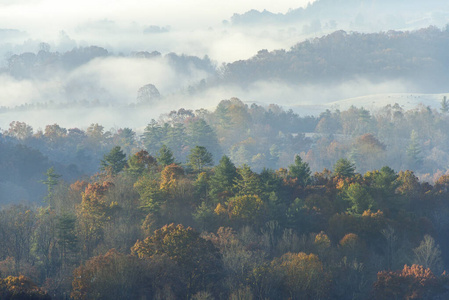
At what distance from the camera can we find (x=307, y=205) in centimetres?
7375

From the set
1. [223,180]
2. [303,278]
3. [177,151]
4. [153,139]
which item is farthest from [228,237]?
[153,139]

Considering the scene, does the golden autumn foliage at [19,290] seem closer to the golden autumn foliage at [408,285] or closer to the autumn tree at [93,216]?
the autumn tree at [93,216]

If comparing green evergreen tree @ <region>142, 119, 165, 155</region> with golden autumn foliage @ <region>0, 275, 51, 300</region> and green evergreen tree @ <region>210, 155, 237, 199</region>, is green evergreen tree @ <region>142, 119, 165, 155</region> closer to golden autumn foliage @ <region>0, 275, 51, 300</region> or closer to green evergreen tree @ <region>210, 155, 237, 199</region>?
green evergreen tree @ <region>210, 155, 237, 199</region>

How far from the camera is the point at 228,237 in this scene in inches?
2331

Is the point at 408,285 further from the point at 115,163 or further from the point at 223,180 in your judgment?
the point at 115,163

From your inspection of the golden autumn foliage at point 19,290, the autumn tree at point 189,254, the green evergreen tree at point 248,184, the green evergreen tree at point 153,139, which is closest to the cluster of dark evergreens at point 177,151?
the green evergreen tree at point 153,139

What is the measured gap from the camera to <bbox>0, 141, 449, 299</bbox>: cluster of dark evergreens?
4750cm

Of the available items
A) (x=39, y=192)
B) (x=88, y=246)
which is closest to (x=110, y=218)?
(x=88, y=246)

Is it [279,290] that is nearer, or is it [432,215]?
[279,290]

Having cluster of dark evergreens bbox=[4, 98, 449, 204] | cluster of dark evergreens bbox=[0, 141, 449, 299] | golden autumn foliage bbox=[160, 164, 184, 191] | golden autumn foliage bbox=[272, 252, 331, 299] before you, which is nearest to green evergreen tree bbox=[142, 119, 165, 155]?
cluster of dark evergreens bbox=[4, 98, 449, 204]

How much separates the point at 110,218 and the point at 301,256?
73.3 ft

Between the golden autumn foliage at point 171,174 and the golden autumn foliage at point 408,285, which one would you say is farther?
the golden autumn foliage at point 171,174

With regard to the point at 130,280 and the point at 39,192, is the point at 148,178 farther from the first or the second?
the point at 39,192

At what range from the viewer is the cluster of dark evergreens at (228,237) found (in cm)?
4750
